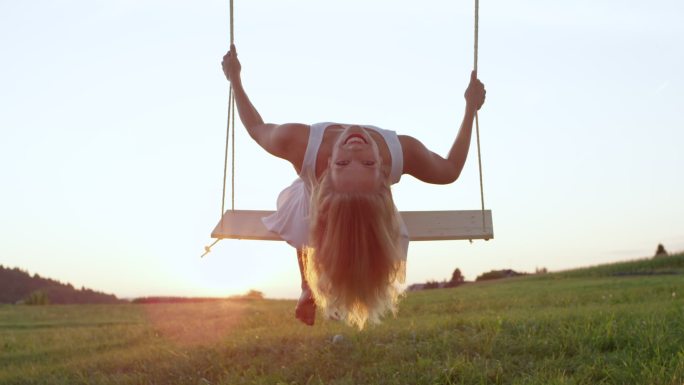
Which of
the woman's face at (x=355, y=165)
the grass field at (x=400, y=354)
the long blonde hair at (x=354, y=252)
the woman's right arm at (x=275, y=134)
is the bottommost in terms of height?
the grass field at (x=400, y=354)

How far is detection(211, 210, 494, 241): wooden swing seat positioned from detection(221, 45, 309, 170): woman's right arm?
0.89 m

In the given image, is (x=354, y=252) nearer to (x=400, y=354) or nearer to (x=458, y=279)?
(x=400, y=354)

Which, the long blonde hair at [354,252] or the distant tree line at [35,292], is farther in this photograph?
the distant tree line at [35,292]

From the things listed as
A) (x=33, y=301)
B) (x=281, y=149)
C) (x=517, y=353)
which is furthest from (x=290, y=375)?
(x=33, y=301)

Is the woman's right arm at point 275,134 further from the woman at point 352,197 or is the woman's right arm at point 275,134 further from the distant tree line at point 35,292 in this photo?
the distant tree line at point 35,292

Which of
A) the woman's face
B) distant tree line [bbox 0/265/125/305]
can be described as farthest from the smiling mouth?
distant tree line [bbox 0/265/125/305]

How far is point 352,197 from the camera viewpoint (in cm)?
403

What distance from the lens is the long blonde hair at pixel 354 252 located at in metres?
4.06

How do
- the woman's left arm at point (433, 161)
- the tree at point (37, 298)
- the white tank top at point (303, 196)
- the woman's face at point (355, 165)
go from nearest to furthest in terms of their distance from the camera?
the woman's face at point (355, 165) < the white tank top at point (303, 196) < the woman's left arm at point (433, 161) < the tree at point (37, 298)

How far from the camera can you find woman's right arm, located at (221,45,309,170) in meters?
4.23

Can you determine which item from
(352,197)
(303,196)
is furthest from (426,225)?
(352,197)

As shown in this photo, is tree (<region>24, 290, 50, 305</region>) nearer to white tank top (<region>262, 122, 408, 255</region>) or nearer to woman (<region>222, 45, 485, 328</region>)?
white tank top (<region>262, 122, 408, 255</region>)

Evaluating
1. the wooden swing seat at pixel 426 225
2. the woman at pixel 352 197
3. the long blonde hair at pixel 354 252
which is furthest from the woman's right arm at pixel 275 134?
the wooden swing seat at pixel 426 225

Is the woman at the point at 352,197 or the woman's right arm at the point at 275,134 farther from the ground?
the woman's right arm at the point at 275,134
